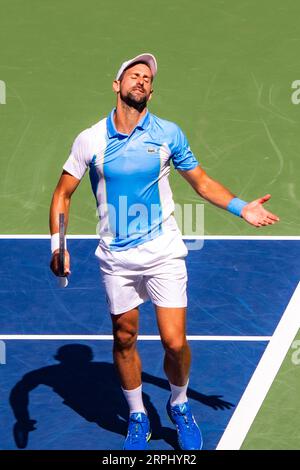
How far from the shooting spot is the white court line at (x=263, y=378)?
35.9 ft

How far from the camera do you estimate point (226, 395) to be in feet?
37.6

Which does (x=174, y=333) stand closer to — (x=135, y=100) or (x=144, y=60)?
(x=135, y=100)

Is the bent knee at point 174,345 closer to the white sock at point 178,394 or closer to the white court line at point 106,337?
the white sock at point 178,394

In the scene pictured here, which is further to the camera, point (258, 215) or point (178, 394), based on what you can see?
point (178, 394)

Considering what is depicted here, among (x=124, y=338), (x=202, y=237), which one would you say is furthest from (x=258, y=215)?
(x=202, y=237)

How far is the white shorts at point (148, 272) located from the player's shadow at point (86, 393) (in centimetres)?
126

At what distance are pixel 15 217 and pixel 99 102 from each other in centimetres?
254

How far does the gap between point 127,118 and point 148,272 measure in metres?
1.25

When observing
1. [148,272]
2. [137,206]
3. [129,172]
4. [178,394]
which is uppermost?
[129,172]

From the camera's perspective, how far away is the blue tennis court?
36.6ft

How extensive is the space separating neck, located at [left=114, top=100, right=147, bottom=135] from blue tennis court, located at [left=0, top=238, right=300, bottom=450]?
2584mm

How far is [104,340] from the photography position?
1240cm

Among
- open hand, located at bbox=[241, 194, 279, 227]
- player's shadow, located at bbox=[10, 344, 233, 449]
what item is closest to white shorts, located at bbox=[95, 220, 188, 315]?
open hand, located at bbox=[241, 194, 279, 227]

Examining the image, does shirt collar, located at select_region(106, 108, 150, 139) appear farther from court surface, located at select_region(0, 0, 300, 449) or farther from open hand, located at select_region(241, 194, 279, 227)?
court surface, located at select_region(0, 0, 300, 449)
